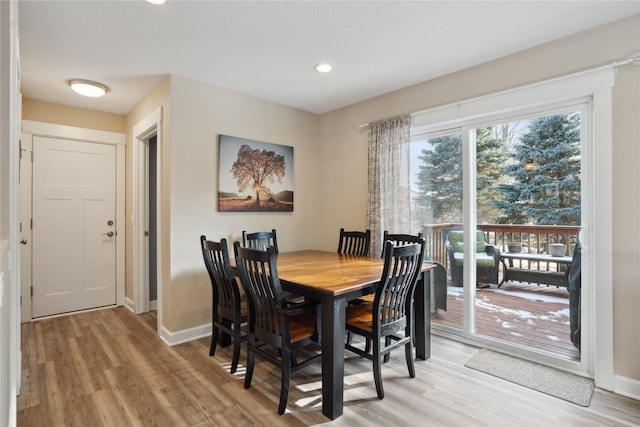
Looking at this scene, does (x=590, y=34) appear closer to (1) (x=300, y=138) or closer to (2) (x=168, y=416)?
(1) (x=300, y=138)

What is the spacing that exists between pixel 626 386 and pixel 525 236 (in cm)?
119

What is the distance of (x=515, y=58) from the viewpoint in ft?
8.95

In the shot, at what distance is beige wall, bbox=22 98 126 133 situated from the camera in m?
3.73

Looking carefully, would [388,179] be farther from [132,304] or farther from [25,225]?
[25,225]

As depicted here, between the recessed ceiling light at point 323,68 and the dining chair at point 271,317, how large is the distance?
6.11ft

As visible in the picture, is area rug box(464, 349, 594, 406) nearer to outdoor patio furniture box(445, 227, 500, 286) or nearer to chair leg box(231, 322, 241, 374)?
outdoor patio furniture box(445, 227, 500, 286)

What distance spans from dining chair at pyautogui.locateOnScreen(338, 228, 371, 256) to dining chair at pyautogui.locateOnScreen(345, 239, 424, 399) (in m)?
1.12

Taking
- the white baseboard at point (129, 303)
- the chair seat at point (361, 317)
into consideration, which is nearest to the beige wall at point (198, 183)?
the white baseboard at point (129, 303)

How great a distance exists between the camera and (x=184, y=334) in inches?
124

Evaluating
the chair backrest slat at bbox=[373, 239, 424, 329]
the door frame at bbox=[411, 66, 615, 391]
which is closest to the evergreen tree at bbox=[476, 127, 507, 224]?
the door frame at bbox=[411, 66, 615, 391]

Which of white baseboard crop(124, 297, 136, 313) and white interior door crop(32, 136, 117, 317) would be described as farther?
white baseboard crop(124, 297, 136, 313)

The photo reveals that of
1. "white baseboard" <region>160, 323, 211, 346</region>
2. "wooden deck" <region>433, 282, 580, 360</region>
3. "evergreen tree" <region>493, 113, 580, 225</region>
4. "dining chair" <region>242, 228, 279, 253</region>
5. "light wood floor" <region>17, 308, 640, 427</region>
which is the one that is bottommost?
"light wood floor" <region>17, 308, 640, 427</region>

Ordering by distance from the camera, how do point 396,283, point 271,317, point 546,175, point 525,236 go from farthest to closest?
point 525,236, point 546,175, point 396,283, point 271,317

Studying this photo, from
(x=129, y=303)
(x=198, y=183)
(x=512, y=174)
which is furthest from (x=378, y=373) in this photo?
(x=129, y=303)
